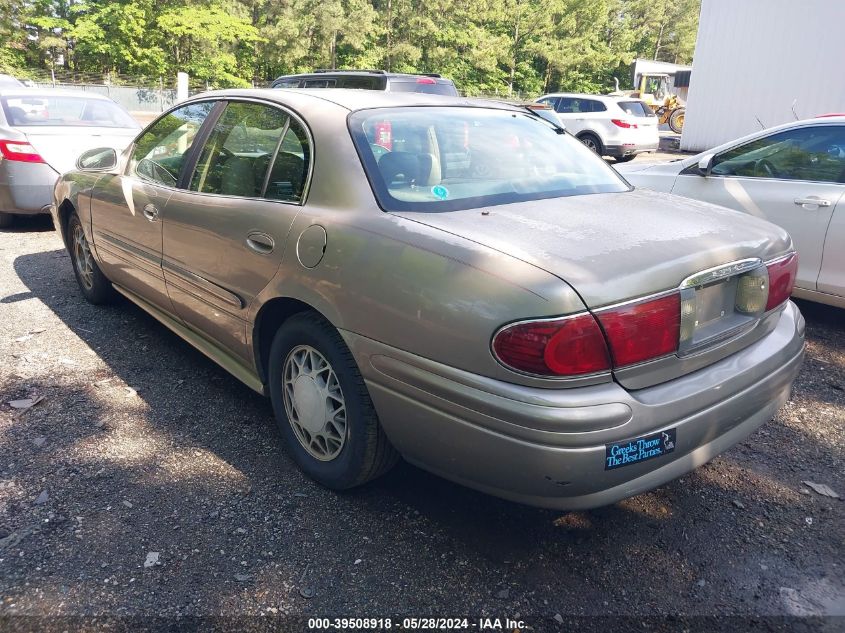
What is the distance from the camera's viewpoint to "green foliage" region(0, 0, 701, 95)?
37125 millimetres

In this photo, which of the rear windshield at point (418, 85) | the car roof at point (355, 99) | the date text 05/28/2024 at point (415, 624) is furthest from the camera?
the rear windshield at point (418, 85)

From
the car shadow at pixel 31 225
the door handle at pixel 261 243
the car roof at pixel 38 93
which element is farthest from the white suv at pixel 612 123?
the door handle at pixel 261 243

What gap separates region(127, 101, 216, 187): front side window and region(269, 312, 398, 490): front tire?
54.4 inches

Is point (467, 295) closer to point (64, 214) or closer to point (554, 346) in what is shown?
point (554, 346)

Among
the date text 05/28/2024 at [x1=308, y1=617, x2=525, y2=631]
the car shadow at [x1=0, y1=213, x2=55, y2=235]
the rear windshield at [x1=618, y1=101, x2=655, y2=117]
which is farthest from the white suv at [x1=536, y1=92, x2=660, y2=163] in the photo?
the date text 05/28/2024 at [x1=308, y1=617, x2=525, y2=631]

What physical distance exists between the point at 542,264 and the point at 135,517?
183 centimetres

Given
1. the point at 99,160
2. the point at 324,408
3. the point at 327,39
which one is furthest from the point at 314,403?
the point at 327,39

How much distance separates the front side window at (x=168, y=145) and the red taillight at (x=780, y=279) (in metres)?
2.81

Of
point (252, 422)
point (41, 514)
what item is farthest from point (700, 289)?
point (41, 514)

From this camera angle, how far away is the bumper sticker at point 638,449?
1.93 meters

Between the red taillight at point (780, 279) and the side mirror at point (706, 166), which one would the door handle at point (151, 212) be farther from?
the side mirror at point (706, 166)

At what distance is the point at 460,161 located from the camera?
9.16 feet

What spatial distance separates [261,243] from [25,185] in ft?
17.7

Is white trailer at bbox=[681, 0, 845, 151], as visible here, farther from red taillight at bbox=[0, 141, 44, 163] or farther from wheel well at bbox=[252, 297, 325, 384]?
wheel well at bbox=[252, 297, 325, 384]
